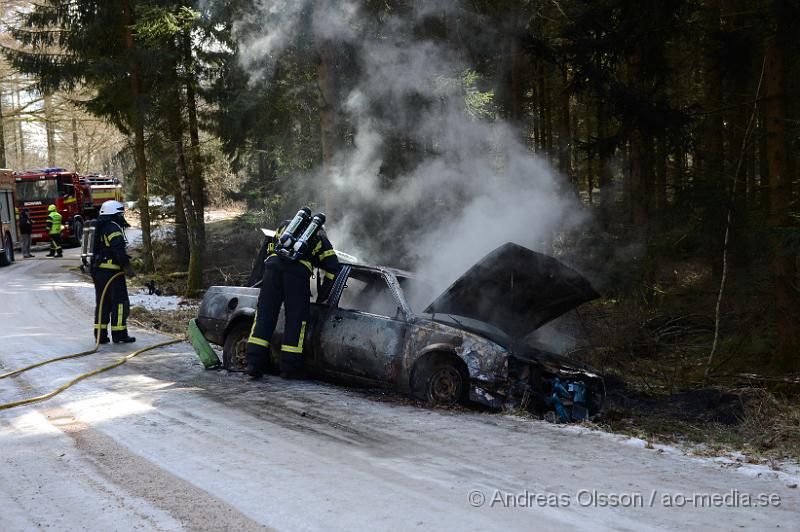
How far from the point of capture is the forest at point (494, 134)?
35.1 feet

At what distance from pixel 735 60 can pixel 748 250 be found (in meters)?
3.20

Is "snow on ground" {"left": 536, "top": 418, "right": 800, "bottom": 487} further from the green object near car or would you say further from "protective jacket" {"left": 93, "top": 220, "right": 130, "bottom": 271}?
"protective jacket" {"left": 93, "top": 220, "right": 130, "bottom": 271}

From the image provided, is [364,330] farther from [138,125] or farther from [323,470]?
[138,125]

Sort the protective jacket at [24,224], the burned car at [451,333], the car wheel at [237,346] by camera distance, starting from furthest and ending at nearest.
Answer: the protective jacket at [24,224], the car wheel at [237,346], the burned car at [451,333]

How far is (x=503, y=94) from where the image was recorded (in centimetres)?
2134

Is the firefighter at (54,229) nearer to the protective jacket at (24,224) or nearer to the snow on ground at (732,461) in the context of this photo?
the protective jacket at (24,224)

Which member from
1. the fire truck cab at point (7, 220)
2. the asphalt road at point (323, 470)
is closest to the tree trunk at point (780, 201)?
the asphalt road at point (323, 470)

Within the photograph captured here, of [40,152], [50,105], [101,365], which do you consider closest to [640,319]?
[101,365]

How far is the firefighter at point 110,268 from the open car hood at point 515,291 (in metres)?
5.12

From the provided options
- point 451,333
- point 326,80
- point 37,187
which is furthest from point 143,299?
point 37,187

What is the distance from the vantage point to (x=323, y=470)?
5316 mm

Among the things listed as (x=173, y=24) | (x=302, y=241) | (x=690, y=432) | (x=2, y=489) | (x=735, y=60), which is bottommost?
(x=690, y=432)

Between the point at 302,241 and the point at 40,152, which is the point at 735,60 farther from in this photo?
the point at 40,152

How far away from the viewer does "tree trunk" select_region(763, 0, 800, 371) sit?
9516mm
